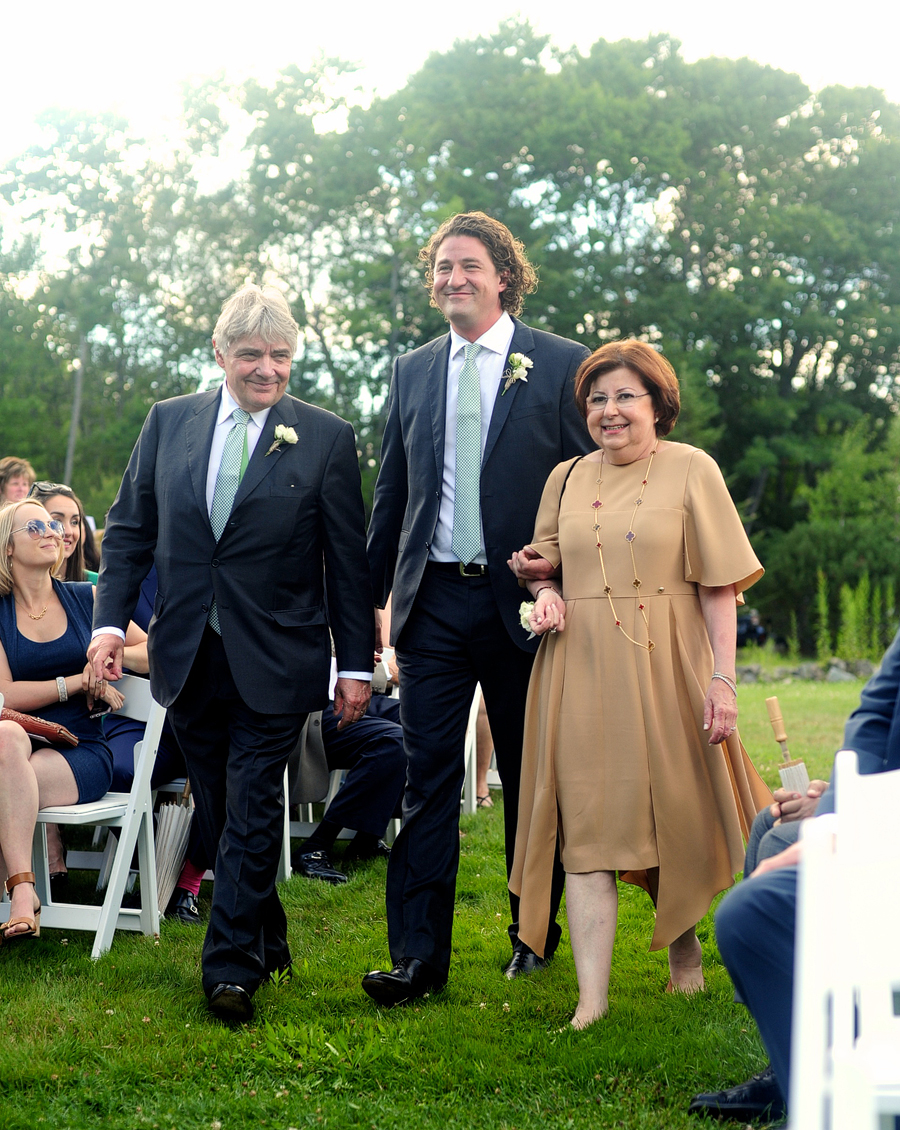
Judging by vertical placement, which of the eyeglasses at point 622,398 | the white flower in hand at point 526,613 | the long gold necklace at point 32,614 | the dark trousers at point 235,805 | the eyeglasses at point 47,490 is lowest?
the dark trousers at point 235,805

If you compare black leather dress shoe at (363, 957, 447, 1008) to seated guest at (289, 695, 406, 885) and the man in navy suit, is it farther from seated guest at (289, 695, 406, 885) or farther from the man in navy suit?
seated guest at (289, 695, 406, 885)

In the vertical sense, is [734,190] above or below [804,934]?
above

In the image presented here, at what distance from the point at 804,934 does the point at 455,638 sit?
8.29 feet

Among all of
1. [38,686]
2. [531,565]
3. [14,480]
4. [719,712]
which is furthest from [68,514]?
[719,712]

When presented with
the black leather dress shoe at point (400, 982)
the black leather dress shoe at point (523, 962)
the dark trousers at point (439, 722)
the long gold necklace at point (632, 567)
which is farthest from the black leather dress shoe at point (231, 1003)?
the long gold necklace at point (632, 567)

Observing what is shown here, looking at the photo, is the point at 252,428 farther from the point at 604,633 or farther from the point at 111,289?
the point at 111,289

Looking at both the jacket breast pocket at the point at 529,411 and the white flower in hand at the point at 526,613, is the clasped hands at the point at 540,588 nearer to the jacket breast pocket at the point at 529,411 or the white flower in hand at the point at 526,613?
the white flower in hand at the point at 526,613

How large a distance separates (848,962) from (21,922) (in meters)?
3.49

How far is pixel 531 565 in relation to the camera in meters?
4.05

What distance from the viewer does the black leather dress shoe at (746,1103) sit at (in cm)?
312

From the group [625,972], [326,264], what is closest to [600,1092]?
[625,972]

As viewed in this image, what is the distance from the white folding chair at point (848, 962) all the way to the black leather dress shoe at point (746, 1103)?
108 cm

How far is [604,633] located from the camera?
3.88 meters

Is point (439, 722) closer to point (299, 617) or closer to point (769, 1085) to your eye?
point (299, 617)
